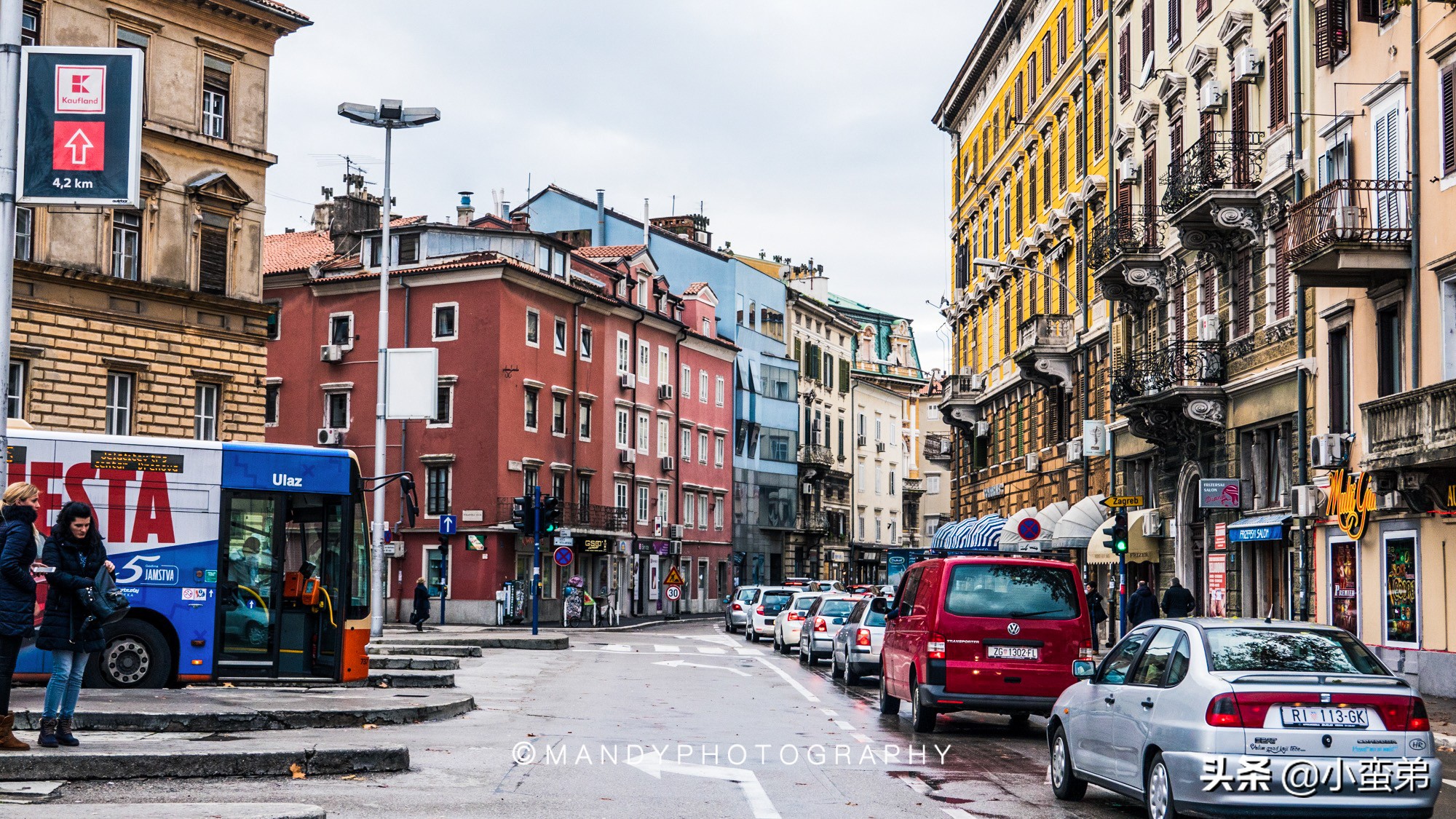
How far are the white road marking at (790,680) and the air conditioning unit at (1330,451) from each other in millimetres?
9486

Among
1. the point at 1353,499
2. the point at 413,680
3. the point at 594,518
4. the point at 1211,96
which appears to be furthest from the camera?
the point at 594,518

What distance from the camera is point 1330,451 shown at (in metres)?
27.1

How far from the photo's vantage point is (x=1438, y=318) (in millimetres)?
24531

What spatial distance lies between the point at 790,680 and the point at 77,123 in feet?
54.4

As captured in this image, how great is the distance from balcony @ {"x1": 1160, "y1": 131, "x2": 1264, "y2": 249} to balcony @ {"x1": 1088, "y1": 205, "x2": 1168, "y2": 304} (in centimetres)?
300

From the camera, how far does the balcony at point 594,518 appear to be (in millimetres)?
63875

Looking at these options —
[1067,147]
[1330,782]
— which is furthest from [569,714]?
[1067,147]

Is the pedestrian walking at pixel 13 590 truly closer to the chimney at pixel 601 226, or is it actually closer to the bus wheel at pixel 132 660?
the bus wheel at pixel 132 660

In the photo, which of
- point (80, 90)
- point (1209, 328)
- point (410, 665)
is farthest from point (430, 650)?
point (80, 90)

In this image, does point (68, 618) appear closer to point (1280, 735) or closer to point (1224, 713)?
point (1224, 713)

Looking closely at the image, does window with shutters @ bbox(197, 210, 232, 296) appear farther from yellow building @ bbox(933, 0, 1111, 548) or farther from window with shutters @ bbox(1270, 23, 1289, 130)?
window with shutters @ bbox(1270, 23, 1289, 130)

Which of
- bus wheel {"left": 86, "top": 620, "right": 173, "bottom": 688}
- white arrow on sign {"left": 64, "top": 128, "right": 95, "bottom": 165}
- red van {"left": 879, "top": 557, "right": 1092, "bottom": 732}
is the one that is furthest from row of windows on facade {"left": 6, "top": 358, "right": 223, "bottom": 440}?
red van {"left": 879, "top": 557, "right": 1092, "bottom": 732}

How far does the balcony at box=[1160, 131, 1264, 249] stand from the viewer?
31.3m

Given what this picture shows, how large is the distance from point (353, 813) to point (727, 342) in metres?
71.4
